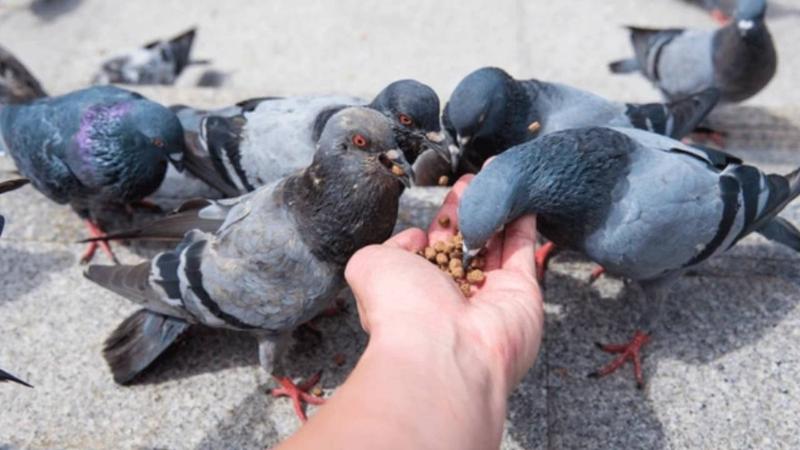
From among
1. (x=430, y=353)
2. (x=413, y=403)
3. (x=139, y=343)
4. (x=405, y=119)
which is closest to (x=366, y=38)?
(x=405, y=119)

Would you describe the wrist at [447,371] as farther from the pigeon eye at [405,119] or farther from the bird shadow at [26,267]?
the bird shadow at [26,267]

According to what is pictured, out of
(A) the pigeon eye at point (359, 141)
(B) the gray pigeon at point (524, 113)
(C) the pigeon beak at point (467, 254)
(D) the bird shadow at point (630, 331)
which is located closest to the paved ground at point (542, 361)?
(D) the bird shadow at point (630, 331)

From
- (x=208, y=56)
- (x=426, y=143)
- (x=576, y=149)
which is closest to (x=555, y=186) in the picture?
(x=576, y=149)

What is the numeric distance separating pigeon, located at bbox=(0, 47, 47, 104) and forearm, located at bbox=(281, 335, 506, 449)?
15.3 ft

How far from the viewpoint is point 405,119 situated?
4.34 m

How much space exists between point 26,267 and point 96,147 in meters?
0.90

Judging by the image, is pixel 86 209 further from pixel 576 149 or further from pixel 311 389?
pixel 576 149

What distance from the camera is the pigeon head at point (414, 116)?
4324 millimetres

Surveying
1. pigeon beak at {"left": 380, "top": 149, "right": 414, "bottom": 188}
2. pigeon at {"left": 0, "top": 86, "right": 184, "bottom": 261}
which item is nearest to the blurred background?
pigeon at {"left": 0, "top": 86, "right": 184, "bottom": 261}

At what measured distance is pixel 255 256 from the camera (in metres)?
3.74

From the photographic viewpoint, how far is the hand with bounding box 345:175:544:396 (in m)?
2.92

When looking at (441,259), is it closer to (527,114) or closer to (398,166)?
(398,166)

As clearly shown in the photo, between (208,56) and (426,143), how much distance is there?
16.0 ft

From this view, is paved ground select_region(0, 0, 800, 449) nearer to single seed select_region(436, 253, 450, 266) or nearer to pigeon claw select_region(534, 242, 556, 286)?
pigeon claw select_region(534, 242, 556, 286)
